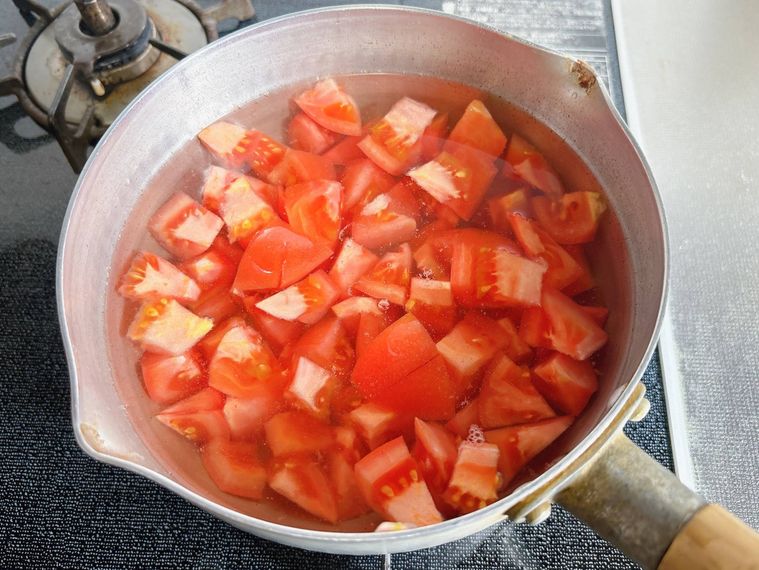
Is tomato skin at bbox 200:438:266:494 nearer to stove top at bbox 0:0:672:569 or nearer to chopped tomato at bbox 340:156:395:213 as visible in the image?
stove top at bbox 0:0:672:569

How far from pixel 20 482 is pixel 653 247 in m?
0.85

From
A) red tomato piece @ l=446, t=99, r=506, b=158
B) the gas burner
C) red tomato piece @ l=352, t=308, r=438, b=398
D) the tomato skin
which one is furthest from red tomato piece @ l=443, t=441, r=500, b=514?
the gas burner

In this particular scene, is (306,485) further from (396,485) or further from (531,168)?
(531,168)

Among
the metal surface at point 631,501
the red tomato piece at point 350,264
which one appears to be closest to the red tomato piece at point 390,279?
the red tomato piece at point 350,264

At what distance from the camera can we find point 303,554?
31.4 inches

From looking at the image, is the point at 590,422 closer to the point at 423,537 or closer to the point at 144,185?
the point at 423,537

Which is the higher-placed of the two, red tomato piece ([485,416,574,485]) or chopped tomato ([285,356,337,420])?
chopped tomato ([285,356,337,420])

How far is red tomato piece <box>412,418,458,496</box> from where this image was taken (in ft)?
2.24

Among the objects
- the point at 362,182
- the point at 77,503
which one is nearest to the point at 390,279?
the point at 362,182

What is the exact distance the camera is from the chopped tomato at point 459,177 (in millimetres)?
872

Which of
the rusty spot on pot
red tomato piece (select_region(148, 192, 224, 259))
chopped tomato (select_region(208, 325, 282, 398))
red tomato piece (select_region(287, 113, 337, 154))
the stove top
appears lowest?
the stove top

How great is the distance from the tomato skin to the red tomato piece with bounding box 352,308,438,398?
152 mm

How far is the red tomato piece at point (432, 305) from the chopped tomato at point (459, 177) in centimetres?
13

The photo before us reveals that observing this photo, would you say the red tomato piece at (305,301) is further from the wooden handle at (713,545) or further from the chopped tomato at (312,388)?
the wooden handle at (713,545)
